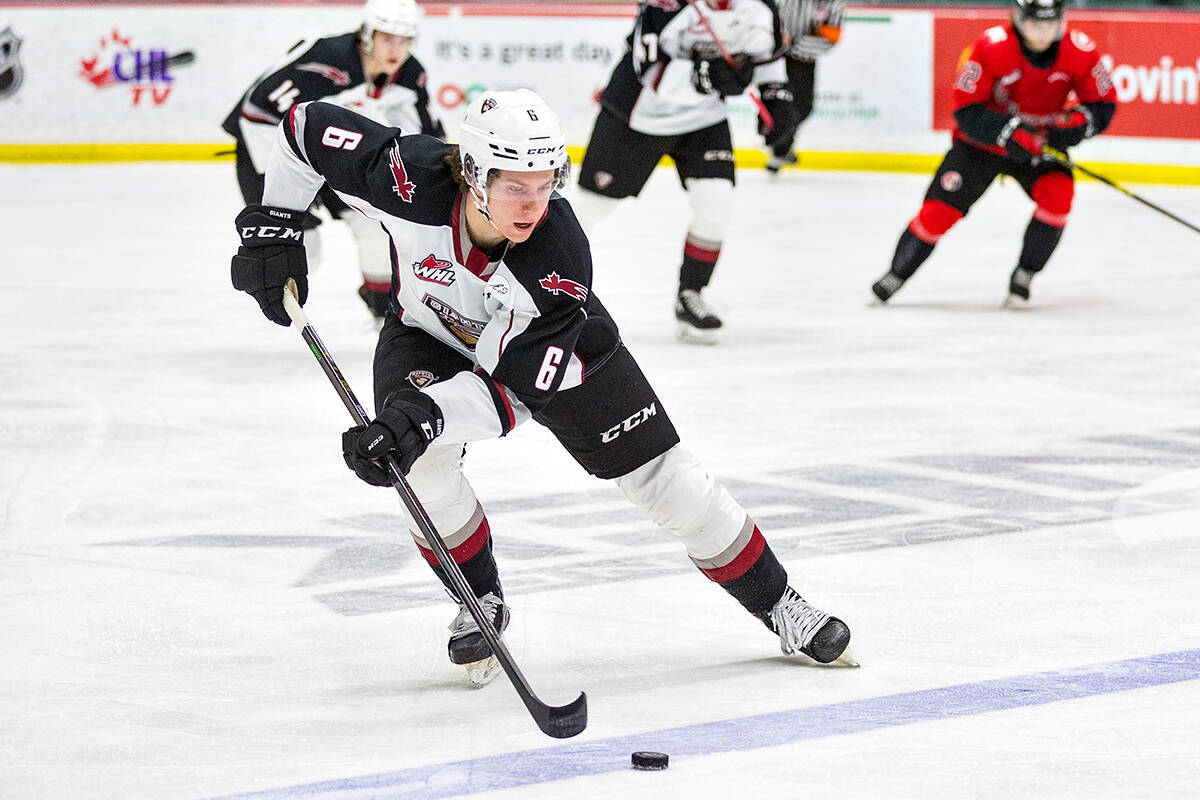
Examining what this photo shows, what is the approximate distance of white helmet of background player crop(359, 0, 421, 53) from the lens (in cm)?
510

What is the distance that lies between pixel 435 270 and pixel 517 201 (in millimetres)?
200

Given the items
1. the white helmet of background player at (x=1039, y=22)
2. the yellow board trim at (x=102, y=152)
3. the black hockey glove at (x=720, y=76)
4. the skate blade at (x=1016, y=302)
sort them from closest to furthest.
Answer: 1. the black hockey glove at (x=720, y=76)
2. the white helmet of background player at (x=1039, y=22)
3. the skate blade at (x=1016, y=302)
4. the yellow board trim at (x=102, y=152)

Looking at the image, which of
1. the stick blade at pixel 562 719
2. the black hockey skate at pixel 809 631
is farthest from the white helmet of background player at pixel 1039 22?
the stick blade at pixel 562 719

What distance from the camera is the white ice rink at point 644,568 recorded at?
240cm

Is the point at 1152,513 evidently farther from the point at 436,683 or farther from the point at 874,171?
the point at 874,171

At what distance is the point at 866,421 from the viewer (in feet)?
14.8

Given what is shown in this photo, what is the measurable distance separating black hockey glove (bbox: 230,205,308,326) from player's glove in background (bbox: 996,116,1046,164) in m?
3.59

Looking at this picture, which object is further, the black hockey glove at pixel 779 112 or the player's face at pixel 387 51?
the black hockey glove at pixel 779 112

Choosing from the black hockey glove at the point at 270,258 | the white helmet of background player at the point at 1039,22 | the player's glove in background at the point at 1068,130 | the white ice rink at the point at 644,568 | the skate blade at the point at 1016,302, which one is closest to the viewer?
the white ice rink at the point at 644,568

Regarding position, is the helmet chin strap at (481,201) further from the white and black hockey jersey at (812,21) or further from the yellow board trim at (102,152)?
the yellow board trim at (102,152)

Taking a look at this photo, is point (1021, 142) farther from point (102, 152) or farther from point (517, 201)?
Answer: point (102, 152)

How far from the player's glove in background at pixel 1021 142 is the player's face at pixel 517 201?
3783 millimetres

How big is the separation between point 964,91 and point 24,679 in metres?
4.22

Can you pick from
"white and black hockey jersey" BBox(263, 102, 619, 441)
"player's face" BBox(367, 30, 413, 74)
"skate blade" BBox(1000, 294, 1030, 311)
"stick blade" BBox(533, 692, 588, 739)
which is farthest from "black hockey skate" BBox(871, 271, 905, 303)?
"stick blade" BBox(533, 692, 588, 739)
